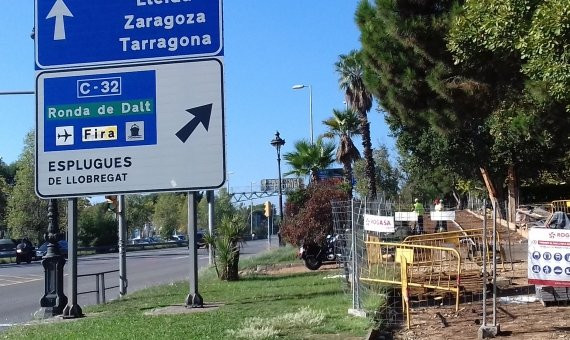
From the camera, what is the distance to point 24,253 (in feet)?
155

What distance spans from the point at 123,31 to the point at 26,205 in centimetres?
4975

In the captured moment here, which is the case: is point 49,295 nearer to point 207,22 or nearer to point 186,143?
point 186,143

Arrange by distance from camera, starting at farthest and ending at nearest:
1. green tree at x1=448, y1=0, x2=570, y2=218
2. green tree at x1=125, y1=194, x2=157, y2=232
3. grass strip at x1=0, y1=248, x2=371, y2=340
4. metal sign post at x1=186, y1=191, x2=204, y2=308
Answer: green tree at x1=125, y1=194, x2=157, y2=232 → metal sign post at x1=186, y1=191, x2=204, y2=308 → grass strip at x1=0, y1=248, x2=371, y2=340 → green tree at x1=448, y1=0, x2=570, y2=218

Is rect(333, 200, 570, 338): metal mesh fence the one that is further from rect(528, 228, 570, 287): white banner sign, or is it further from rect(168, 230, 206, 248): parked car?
rect(168, 230, 206, 248): parked car

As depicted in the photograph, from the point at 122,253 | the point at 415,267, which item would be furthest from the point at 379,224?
the point at 122,253

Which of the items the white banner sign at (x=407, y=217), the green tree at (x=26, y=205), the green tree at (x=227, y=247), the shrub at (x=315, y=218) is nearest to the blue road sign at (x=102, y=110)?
the white banner sign at (x=407, y=217)

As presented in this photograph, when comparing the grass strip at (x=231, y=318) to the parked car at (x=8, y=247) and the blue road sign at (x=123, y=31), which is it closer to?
the blue road sign at (x=123, y=31)

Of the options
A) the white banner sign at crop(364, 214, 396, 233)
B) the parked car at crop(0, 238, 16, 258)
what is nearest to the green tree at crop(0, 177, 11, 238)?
the parked car at crop(0, 238, 16, 258)

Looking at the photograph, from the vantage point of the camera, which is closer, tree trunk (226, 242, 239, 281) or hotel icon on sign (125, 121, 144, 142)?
hotel icon on sign (125, 121, 144, 142)

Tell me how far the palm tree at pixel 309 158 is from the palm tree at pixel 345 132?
2416 millimetres

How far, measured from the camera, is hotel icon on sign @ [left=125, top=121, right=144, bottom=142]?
33.2 ft

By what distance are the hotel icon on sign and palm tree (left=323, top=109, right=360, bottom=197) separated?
25.0 m

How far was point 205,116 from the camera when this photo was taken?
986cm

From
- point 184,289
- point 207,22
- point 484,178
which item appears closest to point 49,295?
point 184,289
